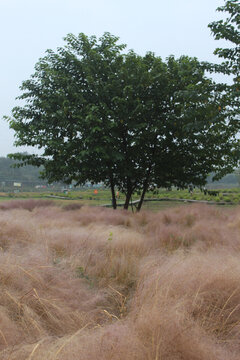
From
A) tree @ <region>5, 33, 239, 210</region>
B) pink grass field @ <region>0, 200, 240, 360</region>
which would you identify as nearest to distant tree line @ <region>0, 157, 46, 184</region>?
tree @ <region>5, 33, 239, 210</region>

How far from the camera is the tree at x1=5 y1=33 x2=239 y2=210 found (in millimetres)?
10859

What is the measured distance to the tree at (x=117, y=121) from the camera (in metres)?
10.9

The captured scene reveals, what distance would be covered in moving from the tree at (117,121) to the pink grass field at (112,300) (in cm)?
538

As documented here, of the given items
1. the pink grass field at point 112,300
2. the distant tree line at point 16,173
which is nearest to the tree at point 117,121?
the pink grass field at point 112,300

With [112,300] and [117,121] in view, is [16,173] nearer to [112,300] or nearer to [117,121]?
[117,121]

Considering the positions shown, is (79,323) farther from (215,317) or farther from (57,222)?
(57,222)

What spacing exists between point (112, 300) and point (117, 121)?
8.40 metres

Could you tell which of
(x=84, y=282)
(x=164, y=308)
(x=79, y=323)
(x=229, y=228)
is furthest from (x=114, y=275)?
(x=229, y=228)

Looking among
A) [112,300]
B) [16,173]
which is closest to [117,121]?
[112,300]

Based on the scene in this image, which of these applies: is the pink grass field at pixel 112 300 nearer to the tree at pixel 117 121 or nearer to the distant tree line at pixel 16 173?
the tree at pixel 117 121

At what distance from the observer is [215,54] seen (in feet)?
30.5

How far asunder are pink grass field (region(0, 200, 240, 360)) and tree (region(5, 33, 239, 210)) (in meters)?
5.38

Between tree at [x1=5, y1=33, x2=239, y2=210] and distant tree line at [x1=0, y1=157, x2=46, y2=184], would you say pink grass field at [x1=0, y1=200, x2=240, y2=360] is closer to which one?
tree at [x1=5, y1=33, x2=239, y2=210]

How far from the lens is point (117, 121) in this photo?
1114cm
